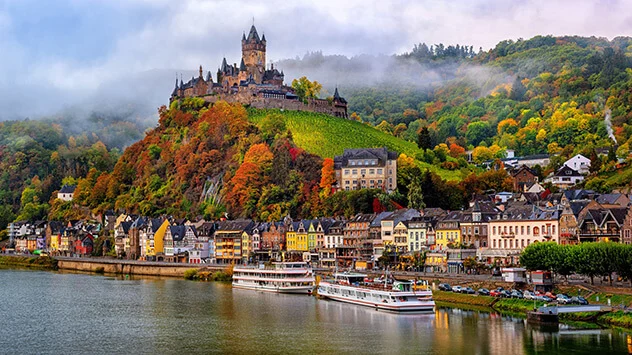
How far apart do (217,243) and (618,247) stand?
58.7 m

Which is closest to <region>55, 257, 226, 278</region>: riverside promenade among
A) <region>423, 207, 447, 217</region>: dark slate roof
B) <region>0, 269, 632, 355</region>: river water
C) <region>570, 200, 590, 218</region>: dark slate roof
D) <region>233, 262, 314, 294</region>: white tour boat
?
<region>233, 262, 314, 294</region>: white tour boat

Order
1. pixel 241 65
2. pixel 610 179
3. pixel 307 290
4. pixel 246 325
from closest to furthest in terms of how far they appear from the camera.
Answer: pixel 246 325
pixel 307 290
pixel 610 179
pixel 241 65

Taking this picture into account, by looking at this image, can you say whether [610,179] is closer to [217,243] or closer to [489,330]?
[217,243]

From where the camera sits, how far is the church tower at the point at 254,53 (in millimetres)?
169250

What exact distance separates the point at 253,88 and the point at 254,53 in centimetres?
1623

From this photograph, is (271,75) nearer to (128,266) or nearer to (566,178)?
(128,266)

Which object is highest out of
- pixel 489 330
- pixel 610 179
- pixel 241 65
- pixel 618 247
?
pixel 241 65

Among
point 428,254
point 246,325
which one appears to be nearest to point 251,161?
point 428,254

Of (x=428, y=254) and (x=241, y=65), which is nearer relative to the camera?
(x=428, y=254)

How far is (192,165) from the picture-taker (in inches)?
5625

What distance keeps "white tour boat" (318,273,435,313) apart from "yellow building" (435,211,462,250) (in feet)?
44.5

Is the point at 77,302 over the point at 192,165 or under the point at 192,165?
under

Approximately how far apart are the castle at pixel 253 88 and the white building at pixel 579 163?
161 feet

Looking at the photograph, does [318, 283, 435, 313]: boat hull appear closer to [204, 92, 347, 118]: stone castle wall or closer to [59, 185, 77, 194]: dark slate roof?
[204, 92, 347, 118]: stone castle wall
